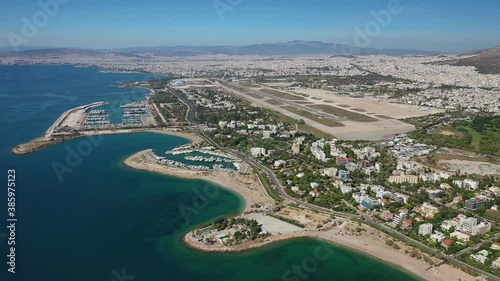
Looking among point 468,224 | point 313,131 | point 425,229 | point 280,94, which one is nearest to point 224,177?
point 425,229

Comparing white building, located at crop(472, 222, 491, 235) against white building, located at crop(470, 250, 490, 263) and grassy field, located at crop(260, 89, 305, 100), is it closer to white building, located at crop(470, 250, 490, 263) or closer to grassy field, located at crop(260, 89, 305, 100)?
white building, located at crop(470, 250, 490, 263)

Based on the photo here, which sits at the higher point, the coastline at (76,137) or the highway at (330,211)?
the highway at (330,211)

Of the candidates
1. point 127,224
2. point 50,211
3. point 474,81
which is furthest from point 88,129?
point 474,81

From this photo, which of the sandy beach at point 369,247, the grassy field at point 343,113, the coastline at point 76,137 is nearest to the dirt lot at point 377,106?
the grassy field at point 343,113

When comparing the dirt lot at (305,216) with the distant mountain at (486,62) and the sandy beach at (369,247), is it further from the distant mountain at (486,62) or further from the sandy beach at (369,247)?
the distant mountain at (486,62)

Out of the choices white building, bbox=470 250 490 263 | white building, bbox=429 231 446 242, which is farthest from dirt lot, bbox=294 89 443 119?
white building, bbox=470 250 490 263

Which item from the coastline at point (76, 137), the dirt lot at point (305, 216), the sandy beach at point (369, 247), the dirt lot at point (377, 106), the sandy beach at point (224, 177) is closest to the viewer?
the sandy beach at point (369, 247)

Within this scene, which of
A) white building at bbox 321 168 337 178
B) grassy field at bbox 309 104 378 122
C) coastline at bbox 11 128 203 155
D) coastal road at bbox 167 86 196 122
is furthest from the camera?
coastal road at bbox 167 86 196 122

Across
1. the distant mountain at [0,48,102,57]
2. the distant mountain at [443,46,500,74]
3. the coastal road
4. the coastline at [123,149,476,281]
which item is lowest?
the distant mountain at [0,48,102,57]

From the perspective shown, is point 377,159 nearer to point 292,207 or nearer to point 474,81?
point 292,207
